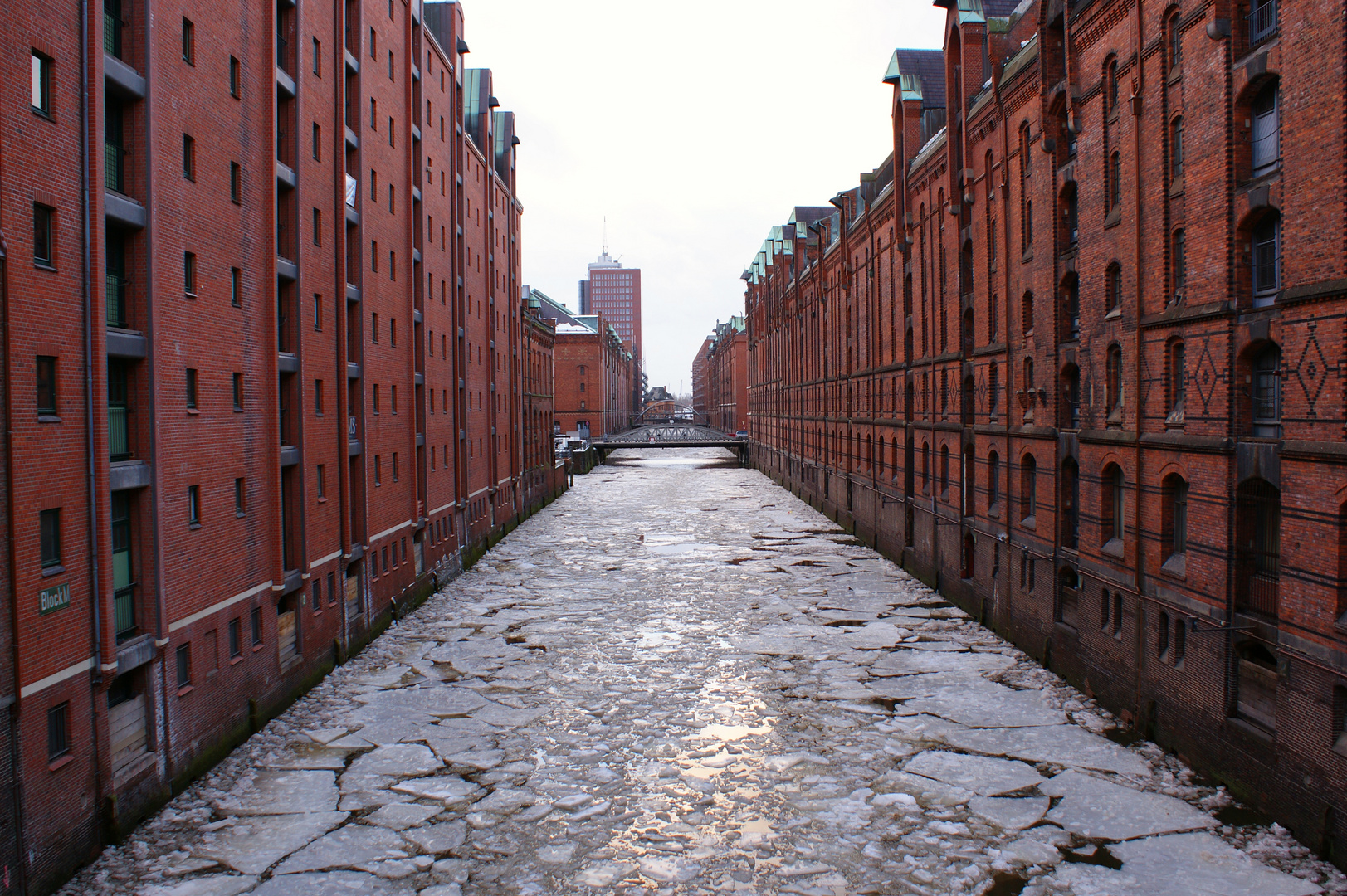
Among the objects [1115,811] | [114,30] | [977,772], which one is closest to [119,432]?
[114,30]

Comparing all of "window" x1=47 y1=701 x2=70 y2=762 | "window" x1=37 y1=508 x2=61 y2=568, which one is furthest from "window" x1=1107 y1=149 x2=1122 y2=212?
"window" x1=47 y1=701 x2=70 y2=762

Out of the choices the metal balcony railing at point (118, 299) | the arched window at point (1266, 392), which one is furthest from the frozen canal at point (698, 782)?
the metal balcony railing at point (118, 299)

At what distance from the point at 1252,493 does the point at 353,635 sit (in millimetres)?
19898

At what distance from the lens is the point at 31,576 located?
35.0ft

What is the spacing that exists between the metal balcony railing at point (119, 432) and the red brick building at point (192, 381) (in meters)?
0.04

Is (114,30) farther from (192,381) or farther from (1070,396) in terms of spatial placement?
(1070,396)

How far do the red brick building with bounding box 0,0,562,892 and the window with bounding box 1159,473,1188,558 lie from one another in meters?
16.9

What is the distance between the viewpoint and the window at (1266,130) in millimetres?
13148

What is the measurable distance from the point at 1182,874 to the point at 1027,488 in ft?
41.8

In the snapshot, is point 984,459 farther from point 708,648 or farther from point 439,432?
point 439,432

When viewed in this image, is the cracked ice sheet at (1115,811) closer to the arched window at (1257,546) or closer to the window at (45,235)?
the arched window at (1257,546)

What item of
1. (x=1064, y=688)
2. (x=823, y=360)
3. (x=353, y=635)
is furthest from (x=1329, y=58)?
(x=823, y=360)

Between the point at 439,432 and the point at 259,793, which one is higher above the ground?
the point at 439,432

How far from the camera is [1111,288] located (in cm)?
1806
